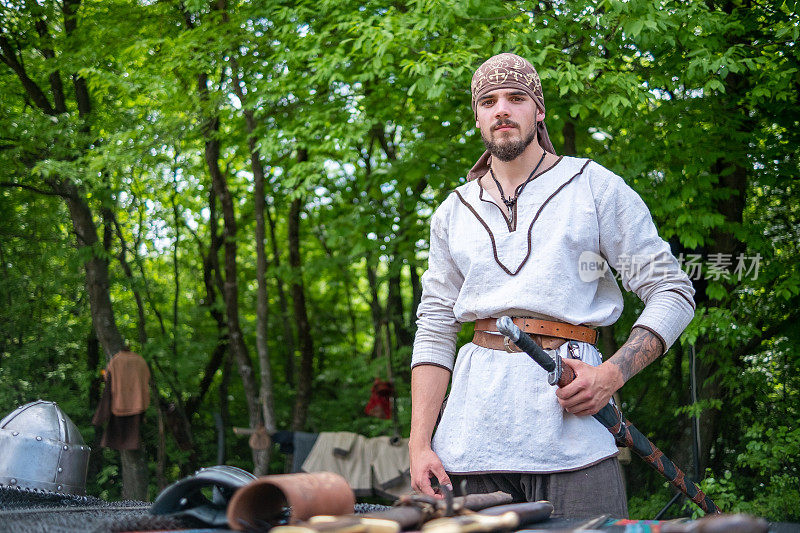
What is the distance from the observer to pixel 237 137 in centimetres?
871

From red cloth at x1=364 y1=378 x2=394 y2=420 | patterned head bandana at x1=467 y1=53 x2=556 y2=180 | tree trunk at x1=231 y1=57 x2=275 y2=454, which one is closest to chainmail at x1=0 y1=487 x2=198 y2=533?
patterned head bandana at x1=467 y1=53 x2=556 y2=180

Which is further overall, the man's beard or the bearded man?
the man's beard

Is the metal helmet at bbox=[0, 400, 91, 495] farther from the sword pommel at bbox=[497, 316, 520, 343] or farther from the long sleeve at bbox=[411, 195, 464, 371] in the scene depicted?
the sword pommel at bbox=[497, 316, 520, 343]

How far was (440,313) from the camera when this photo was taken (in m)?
2.45

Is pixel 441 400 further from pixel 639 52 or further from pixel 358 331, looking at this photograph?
pixel 358 331

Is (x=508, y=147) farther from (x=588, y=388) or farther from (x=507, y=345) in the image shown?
(x=588, y=388)

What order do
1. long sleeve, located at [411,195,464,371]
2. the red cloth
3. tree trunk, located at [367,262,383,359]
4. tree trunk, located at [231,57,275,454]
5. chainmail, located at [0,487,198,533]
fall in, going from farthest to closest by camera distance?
tree trunk, located at [367,262,383,359] < the red cloth < tree trunk, located at [231,57,275,454] < long sleeve, located at [411,195,464,371] < chainmail, located at [0,487,198,533]

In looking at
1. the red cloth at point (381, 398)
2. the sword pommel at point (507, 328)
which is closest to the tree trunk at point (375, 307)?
the red cloth at point (381, 398)

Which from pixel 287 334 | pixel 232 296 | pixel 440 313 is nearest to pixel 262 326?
pixel 232 296

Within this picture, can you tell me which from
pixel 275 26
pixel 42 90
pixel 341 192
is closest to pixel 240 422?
pixel 341 192

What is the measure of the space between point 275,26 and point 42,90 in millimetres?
4563

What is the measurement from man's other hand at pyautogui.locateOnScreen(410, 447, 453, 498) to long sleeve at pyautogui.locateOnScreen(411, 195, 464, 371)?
0.28 metres

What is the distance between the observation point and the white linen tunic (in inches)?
83.0

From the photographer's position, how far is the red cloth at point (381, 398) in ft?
33.3
